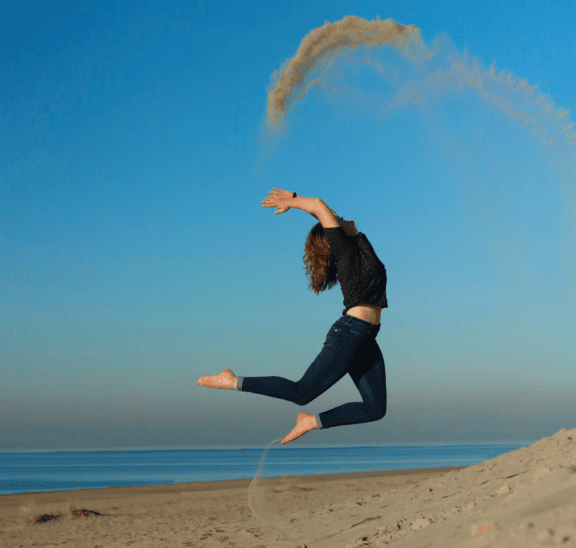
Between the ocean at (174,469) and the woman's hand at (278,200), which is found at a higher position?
the woman's hand at (278,200)

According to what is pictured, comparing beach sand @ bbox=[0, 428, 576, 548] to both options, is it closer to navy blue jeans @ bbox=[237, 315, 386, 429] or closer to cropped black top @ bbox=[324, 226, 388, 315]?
Result: navy blue jeans @ bbox=[237, 315, 386, 429]

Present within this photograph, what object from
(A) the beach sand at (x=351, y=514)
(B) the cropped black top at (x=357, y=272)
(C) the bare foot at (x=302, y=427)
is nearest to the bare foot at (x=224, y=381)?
(C) the bare foot at (x=302, y=427)

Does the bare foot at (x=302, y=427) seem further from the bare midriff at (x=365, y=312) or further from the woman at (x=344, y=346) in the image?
the bare midriff at (x=365, y=312)

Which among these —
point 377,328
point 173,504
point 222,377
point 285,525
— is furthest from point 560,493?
point 173,504

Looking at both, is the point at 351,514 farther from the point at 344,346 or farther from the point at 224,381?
the point at 344,346

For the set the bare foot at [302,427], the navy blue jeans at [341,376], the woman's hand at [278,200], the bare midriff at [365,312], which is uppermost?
the woman's hand at [278,200]

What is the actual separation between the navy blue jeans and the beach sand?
109cm

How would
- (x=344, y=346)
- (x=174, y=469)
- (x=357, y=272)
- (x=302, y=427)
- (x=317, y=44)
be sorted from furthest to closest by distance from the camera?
(x=174, y=469) → (x=317, y=44) → (x=302, y=427) → (x=357, y=272) → (x=344, y=346)

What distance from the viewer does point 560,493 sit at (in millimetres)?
4215

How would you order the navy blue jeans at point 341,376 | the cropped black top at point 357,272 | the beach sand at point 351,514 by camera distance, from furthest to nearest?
the cropped black top at point 357,272, the navy blue jeans at point 341,376, the beach sand at point 351,514

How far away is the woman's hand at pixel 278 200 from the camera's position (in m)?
5.05

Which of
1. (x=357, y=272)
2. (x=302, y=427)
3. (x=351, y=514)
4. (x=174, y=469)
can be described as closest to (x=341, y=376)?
(x=302, y=427)

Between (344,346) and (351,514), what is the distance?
7.73m

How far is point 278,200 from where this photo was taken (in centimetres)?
509
